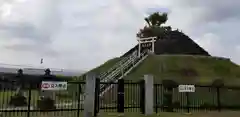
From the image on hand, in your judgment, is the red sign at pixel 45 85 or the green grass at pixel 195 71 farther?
the green grass at pixel 195 71

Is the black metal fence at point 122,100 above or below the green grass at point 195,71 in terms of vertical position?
Result: below

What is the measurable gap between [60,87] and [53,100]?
3830mm

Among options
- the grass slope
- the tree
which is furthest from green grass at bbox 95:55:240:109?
the tree

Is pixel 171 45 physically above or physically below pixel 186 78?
above

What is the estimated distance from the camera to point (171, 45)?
39844mm

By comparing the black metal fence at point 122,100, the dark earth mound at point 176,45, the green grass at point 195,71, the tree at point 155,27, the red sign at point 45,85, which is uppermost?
the tree at point 155,27

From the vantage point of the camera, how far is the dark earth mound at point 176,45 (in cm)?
3925

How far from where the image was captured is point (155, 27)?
1708 inches

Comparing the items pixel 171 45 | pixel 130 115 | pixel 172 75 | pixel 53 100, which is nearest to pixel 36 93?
pixel 53 100

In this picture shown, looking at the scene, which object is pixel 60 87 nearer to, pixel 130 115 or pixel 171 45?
pixel 130 115

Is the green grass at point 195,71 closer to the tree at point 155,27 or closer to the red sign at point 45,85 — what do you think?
the tree at point 155,27

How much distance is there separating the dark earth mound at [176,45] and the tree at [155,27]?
1206mm

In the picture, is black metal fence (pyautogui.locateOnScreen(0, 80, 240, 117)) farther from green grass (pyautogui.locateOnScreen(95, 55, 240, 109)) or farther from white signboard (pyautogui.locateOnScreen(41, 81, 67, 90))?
white signboard (pyautogui.locateOnScreen(41, 81, 67, 90))

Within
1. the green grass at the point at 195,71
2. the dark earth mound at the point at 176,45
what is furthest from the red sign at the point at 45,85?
the dark earth mound at the point at 176,45
